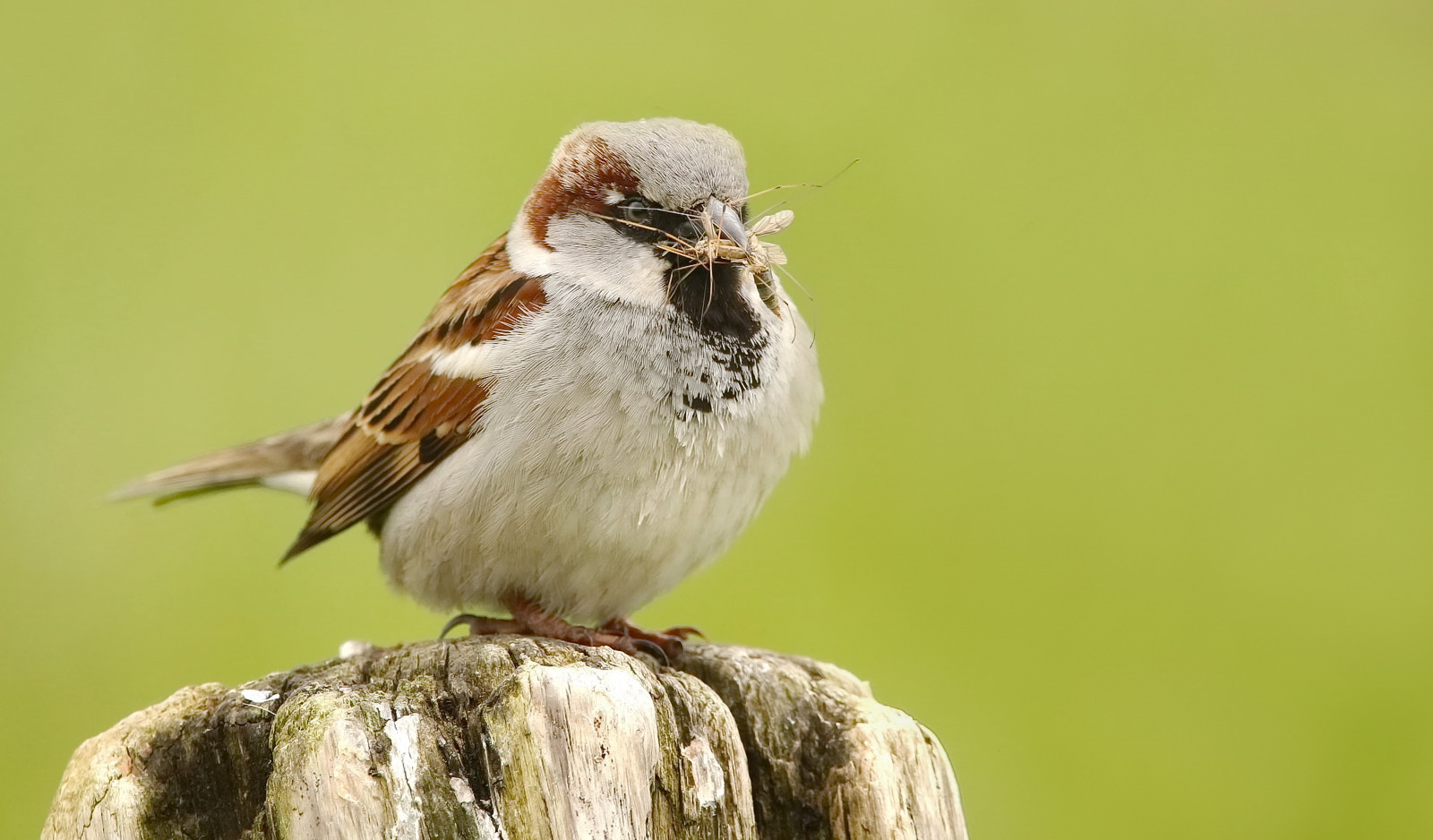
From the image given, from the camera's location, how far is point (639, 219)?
279 cm

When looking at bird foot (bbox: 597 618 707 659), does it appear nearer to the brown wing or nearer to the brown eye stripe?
the brown wing

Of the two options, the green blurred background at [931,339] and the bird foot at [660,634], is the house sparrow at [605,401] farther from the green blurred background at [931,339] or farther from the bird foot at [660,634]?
the green blurred background at [931,339]

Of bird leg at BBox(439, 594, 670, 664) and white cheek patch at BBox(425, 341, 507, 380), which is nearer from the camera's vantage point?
bird leg at BBox(439, 594, 670, 664)

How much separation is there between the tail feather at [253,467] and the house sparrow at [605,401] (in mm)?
609

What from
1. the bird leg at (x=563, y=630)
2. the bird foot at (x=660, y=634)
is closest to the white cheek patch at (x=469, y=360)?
the bird leg at (x=563, y=630)

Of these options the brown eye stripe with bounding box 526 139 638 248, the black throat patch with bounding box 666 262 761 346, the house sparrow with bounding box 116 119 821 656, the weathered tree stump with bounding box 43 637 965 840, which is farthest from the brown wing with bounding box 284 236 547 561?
the weathered tree stump with bounding box 43 637 965 840

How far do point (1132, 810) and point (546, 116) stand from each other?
9.80 ft

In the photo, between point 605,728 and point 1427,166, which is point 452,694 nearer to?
point 605,728

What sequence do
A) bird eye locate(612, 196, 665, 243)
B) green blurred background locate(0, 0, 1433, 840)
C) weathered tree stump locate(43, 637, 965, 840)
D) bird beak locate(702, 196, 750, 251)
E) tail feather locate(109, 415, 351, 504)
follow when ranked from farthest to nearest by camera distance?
green blurred background locate(0, 0, 1433, 840) → tail feather locate(109, 415, 351, 504) → bird eye locate(612, 196, 665, 243) → bird beak locate(702, 196, 750, 251) → weathered tree stump locate(43, 637, 965, 840)

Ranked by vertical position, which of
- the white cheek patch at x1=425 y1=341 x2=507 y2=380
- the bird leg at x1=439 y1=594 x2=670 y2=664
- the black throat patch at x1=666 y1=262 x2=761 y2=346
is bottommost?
the bird leg at x1=439 y1=594 x2=670 y2=664

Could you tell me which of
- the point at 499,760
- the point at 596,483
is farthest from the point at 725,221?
the point at 499,760

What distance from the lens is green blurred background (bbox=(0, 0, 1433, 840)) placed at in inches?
166

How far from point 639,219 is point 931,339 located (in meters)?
2.30

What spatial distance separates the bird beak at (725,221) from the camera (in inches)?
103
